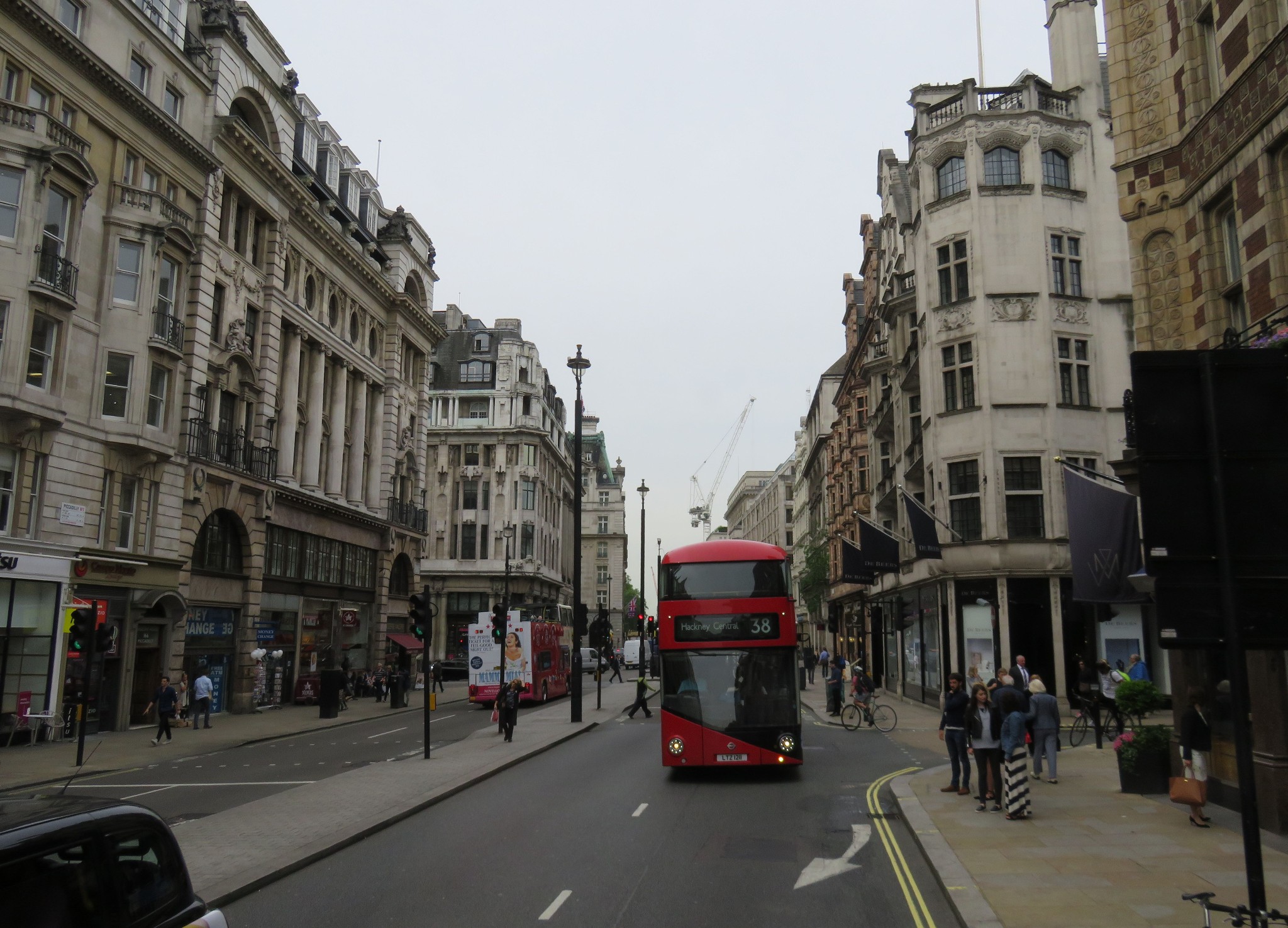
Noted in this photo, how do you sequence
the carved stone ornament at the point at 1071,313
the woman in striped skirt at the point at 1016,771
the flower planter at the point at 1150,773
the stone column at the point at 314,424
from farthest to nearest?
the stone column at the point at 314,424, the carved stone ornament at the point at 1071,313, the flower planter at the point at 1150,773, the woman in striped skirt at the point at 1016,771

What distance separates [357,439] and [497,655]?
14509mm

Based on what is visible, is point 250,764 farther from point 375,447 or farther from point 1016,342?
point 375,447

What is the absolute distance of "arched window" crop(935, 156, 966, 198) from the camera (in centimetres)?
3288

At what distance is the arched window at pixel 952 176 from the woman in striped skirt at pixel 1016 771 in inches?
949

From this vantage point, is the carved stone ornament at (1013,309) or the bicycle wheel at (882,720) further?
the carved stone ornament at (1013,309)

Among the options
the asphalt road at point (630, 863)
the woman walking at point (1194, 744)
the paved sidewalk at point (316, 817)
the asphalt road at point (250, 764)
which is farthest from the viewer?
the asphalt road at point (250, 764)

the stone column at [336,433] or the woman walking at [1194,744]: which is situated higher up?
the stone column at [336,433]

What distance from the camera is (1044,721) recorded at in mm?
15633

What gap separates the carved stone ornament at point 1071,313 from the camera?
31625 millimetres

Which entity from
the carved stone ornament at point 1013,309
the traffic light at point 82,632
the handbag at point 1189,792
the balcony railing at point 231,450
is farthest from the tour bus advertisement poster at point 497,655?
the handbag at point 1189,792

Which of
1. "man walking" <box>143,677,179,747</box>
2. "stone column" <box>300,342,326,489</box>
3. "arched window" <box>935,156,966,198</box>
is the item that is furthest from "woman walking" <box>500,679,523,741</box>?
"arched window" <box>935,156,966,198</box>

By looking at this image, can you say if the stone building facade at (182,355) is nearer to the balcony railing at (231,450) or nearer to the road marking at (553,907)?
the balcony railing at (231,450)

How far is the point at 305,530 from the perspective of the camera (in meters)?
39.5

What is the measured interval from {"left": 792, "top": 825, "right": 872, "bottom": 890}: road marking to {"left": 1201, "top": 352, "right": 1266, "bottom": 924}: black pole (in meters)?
4.67
